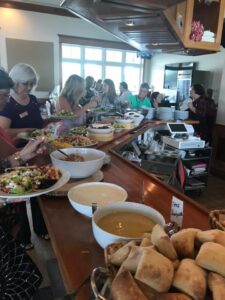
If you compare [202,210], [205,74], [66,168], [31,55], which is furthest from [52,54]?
[202,210]

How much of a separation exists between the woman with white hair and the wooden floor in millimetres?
794

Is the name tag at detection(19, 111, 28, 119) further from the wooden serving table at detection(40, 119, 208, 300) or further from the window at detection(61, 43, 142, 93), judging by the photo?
the window at detection(61, 43, 142, 93)

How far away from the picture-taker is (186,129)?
13.3 ft

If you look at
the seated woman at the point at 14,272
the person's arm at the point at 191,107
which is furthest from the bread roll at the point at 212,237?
the person's arm at the point at 191,107

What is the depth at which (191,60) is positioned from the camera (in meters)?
7.05

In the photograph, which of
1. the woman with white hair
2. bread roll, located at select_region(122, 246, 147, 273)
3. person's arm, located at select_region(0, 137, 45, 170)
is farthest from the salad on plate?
the woman with white hair

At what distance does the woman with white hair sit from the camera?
7.73ft

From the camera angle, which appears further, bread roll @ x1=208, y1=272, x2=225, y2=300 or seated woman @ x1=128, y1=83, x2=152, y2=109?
seated woman @ x1=128, y1=83, x2=152, y2=109

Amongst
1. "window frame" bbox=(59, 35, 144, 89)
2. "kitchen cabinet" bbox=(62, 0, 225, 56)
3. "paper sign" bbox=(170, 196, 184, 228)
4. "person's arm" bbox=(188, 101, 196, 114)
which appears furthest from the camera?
"window frame" bbox=(59, 35, 144, 89)

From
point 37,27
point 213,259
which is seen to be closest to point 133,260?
point 213,259

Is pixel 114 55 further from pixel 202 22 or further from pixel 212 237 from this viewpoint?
pixel 212 237

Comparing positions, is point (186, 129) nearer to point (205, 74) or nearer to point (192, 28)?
point (192, 28)

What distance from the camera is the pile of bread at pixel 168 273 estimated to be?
0.53 meters

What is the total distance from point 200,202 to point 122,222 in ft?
10.8
